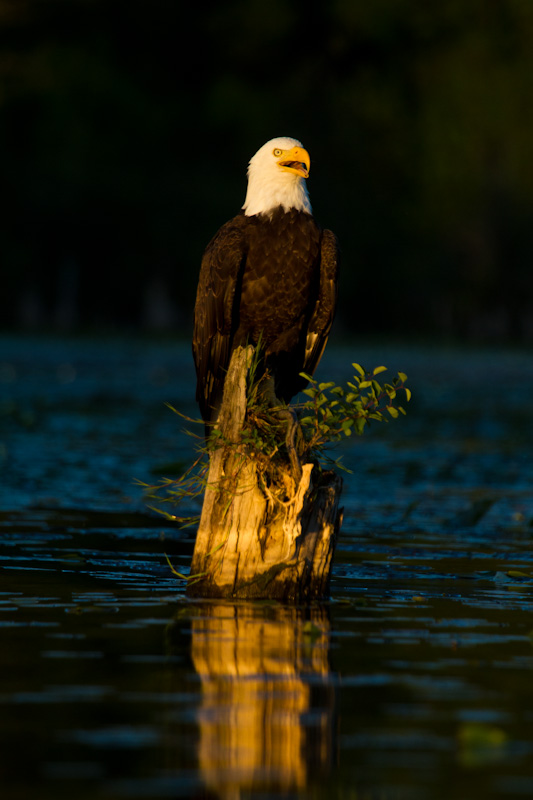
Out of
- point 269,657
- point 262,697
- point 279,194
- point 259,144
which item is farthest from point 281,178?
point 259,144

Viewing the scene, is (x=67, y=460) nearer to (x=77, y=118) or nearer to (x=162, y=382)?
(x=162, y=382)

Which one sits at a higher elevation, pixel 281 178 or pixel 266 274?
pixel 281 178

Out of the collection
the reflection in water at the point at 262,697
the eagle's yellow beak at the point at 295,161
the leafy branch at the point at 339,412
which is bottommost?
the reflection in water at the point at 262,697

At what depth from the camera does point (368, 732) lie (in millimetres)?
4414

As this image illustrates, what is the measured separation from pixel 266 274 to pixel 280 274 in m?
0.07

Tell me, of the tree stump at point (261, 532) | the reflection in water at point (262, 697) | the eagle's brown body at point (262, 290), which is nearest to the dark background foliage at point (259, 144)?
the eagle's brown body at point (262, 290)

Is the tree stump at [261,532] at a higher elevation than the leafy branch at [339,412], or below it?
below

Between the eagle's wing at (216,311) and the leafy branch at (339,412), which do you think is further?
the eagle's wing at (216,311)

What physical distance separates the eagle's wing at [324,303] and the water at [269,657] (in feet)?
3.70

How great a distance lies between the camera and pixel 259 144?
235 ft

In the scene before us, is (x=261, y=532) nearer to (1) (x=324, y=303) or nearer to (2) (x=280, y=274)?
(2) (x=280, y=274)

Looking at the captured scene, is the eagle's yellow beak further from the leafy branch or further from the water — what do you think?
the water

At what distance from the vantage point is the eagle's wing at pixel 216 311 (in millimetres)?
7973

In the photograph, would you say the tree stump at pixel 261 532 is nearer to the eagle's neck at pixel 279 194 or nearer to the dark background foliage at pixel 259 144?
the eagle's neck at pixel 279 194
